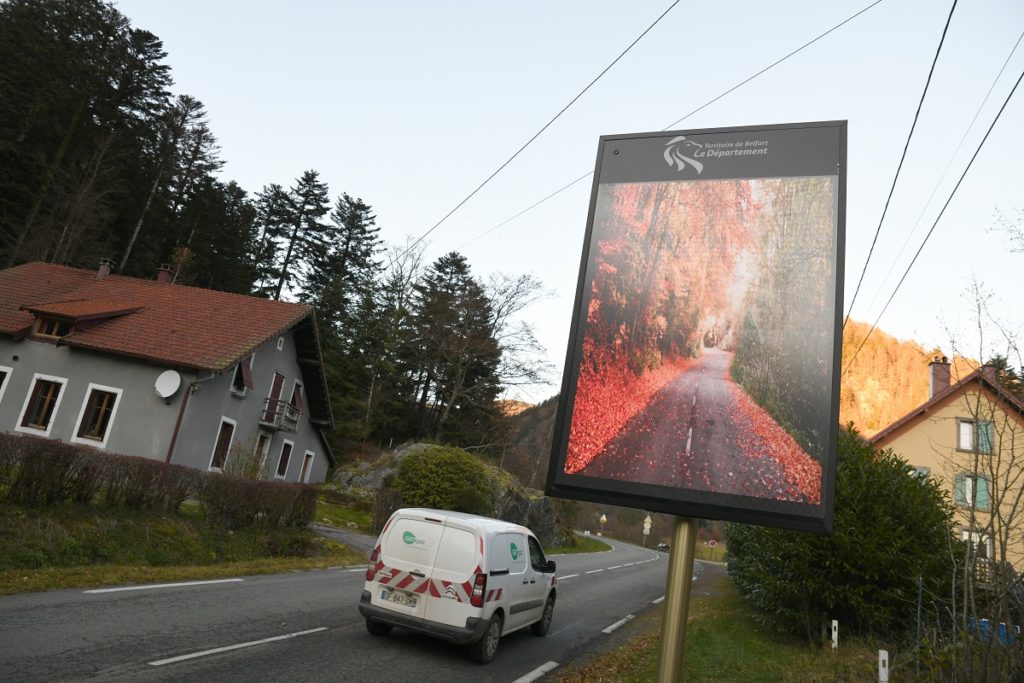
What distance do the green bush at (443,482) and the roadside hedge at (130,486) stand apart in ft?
20.0

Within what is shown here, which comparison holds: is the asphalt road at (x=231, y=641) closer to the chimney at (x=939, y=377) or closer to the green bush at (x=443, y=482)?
the green bush at (x=443, y=482)

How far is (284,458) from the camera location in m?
31.4

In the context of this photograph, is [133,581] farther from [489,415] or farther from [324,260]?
[324,260]

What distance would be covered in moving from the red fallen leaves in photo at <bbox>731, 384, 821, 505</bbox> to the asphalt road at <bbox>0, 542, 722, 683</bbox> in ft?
16.6

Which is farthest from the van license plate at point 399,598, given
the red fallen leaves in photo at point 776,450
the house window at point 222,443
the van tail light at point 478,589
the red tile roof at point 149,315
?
the house window at point 222,443

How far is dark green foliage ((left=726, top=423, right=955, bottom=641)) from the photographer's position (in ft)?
38.1

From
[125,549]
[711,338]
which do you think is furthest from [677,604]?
[125,549]

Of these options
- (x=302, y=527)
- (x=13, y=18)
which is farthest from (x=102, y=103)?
(x=302, y=527)

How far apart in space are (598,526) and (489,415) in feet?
109

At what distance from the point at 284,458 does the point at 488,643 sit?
84.7 feet

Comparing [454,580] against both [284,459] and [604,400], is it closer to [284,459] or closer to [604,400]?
[604,400]

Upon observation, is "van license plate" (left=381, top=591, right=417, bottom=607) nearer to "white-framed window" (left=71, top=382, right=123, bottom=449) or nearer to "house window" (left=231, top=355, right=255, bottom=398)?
"house window" (left=231, top=355, right=255, bottom=398)

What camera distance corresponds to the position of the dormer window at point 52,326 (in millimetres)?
24516

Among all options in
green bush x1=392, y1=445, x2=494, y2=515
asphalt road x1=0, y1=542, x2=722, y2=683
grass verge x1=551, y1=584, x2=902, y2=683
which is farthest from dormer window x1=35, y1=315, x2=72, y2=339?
grass verge x1=551, y1=584, x2=902, y2=683
